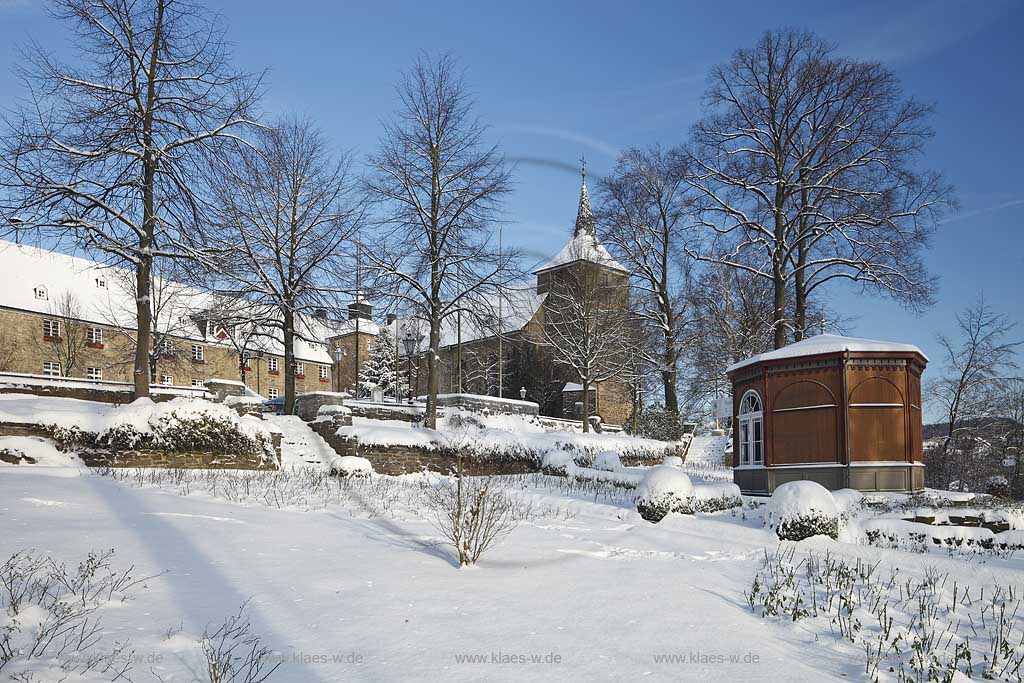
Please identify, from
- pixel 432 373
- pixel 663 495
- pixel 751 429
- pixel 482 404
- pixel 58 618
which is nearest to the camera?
pixel 58 618

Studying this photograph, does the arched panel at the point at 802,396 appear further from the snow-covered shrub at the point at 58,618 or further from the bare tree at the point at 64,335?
the bare tree at the point at 64,335

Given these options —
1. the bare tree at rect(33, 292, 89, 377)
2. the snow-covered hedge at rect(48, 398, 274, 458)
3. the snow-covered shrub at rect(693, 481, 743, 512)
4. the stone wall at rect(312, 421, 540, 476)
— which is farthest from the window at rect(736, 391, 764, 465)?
the bare tree at rect(33, 292, 89, 377)

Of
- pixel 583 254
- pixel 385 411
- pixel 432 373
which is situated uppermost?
pixel 583 254

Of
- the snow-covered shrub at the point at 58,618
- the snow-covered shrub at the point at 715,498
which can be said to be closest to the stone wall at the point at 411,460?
the snow-covered shrub at the point at 715,498

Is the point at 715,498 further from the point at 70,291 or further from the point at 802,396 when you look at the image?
the point at 70,291

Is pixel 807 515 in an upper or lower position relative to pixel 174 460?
lower

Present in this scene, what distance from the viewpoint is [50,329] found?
42.0 m

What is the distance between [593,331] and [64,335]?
3256 centimetres

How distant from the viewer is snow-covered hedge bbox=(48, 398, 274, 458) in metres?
15.1

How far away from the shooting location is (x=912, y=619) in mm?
6820

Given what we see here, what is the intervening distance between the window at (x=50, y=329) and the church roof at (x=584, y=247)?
30974 mm

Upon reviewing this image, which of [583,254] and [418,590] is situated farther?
[583,254]

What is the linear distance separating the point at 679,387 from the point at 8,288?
40.3 meters

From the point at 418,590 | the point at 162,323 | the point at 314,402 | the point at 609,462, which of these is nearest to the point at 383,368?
the point at 162,323
